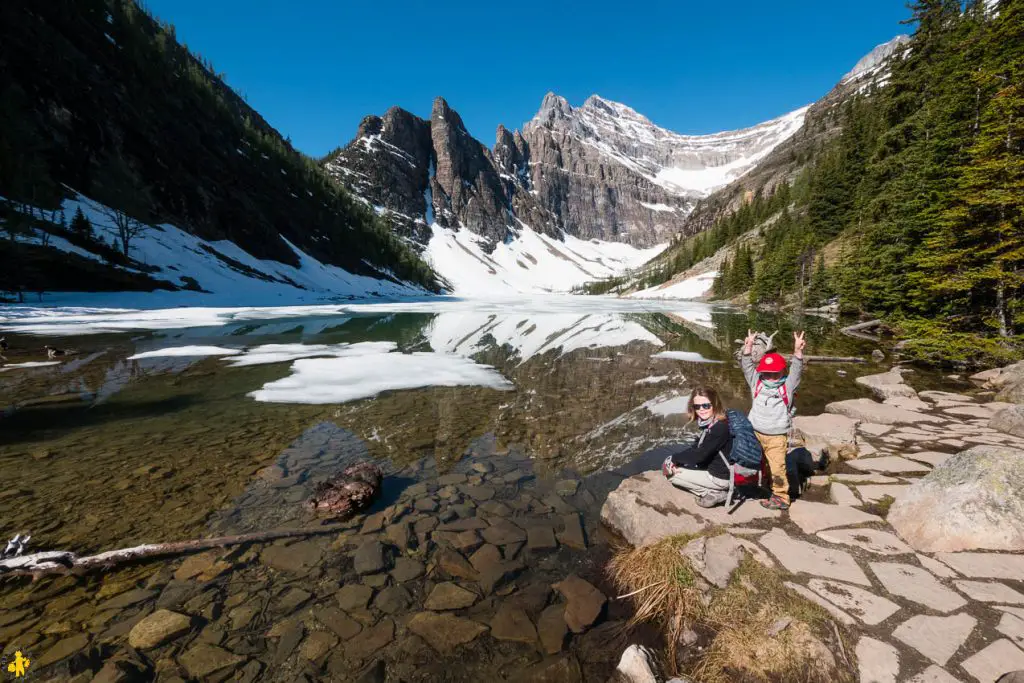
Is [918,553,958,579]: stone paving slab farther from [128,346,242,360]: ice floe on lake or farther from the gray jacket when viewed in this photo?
[128,346,242,360]: ice floe on lake

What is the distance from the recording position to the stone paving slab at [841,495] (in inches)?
223

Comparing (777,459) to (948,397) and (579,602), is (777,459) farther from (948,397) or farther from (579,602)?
(948,397)

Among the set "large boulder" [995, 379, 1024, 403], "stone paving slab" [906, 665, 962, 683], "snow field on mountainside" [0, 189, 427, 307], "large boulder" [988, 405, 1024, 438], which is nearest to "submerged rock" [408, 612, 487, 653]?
"stone paving slab" [906, 665, 962, 683]

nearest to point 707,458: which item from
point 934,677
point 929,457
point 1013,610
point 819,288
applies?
point 1013,610

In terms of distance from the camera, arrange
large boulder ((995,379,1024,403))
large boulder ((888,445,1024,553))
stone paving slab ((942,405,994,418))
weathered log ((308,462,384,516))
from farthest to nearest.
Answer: large boulder ((995,379,1024,403)) < stone paving slab ((942,405,994,418)) < weathered log ((308,462,384,516)) < large boulder ((888,445,1024,553))

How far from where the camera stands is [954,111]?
74.5ft

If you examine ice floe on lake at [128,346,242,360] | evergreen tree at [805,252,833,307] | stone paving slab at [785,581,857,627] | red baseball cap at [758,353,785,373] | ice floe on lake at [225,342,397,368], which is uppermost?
evergreen tree at [805,252,833,307]

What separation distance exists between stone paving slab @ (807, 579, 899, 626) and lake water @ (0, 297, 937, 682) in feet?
6.82

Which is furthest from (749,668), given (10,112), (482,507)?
(10,112)

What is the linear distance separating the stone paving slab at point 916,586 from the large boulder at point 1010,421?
6758mm

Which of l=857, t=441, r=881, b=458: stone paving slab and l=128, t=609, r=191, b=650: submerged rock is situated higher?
l=857, t=441, r=881, b=458: stone paving slab

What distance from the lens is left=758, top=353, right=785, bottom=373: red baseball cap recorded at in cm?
572

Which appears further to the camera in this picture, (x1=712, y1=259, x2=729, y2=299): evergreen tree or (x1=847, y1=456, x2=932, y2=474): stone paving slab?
(x1=712, y1=259, x2=729, y2=299): evergreen tree

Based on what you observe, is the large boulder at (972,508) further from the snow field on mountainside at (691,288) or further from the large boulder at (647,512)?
the snow field on mountainside at (691,288)
